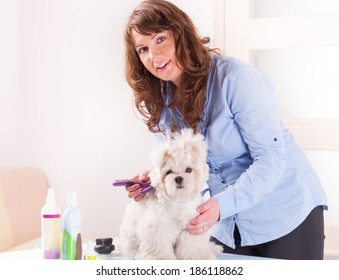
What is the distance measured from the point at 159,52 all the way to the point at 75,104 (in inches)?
66.5

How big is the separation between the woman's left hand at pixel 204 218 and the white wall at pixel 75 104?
1.57 meters

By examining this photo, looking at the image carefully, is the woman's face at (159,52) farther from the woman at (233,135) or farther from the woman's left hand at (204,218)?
the woman's left hand at (204,218)

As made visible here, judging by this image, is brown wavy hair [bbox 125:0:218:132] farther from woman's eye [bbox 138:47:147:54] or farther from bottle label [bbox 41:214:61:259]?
bottle label [bbox 41:214:61:259]

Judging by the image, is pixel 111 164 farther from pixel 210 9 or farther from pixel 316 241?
pixel 316 241

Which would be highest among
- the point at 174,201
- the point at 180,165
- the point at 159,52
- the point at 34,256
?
the point at 159,52

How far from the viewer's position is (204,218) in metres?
1.52

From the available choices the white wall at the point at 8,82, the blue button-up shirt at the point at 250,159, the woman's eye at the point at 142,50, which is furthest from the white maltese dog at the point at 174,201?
the white wall at the point at 8,82

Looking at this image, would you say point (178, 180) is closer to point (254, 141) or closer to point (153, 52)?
point (254, 141)

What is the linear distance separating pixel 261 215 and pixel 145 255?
0.44 meters

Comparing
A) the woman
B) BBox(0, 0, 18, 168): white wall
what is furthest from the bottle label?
BBox(0, 0, 18, 168): white wall

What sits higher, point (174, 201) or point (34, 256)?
point (174, 201)

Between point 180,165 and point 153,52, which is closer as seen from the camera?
point 180,165

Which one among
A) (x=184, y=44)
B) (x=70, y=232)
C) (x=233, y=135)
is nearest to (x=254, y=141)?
(x=233, y=135)
